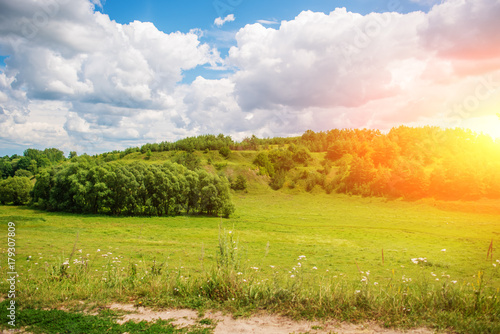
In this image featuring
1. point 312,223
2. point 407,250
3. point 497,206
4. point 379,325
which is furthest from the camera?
point 497,206

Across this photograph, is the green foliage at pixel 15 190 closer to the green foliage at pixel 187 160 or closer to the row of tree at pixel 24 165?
the row of tree at pixel 24 165

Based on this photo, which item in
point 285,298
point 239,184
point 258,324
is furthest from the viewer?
point 239,184

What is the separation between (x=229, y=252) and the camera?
7.30 m

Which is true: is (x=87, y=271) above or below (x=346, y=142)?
below

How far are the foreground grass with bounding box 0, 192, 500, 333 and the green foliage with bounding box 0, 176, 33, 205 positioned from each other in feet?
30.1

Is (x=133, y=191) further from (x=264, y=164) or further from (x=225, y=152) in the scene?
(x=225, y=152)

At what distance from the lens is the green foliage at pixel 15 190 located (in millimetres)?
44531

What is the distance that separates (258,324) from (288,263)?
11.2m

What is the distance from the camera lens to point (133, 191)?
123 ft

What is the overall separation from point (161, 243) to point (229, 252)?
16173 mm

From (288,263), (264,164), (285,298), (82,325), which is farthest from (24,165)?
(285,298)

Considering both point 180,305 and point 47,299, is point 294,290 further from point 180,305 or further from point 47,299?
point 47,299

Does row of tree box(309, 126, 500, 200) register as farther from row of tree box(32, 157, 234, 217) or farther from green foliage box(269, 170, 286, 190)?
row of tree box(32, 157, 234, 217)

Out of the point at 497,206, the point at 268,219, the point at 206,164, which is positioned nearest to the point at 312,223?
the point at 268,219
